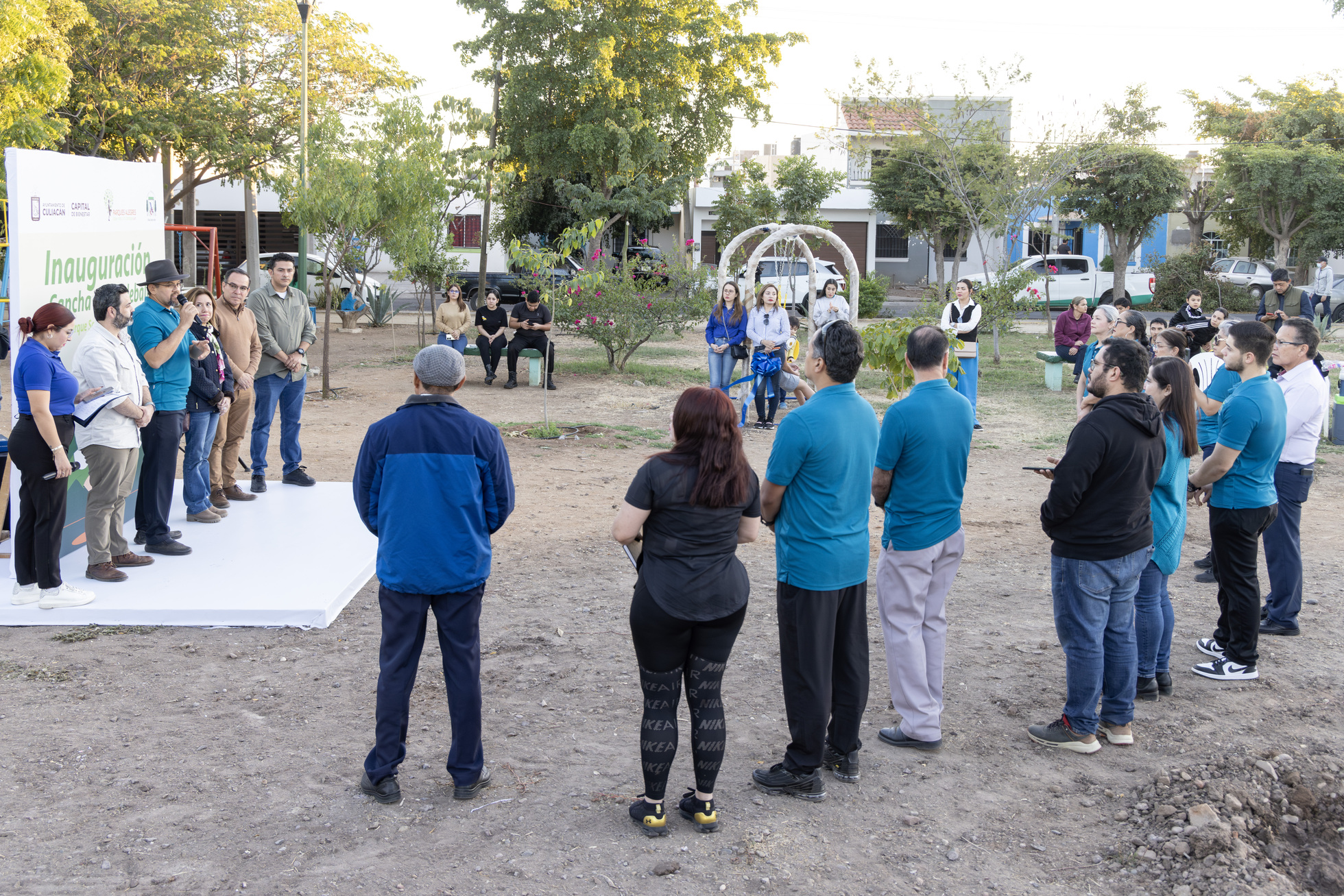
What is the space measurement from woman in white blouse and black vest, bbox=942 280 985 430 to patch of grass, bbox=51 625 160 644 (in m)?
8.03

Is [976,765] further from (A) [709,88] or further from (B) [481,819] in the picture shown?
(A) [709,88]

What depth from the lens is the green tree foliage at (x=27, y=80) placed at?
12047mm

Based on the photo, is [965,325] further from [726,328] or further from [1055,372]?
[1055,372]

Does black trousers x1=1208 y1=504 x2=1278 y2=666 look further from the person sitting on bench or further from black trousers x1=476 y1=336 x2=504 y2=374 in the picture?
black trousers x1=476 y1=336 x2=504 y2=374

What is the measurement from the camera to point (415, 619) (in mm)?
3510

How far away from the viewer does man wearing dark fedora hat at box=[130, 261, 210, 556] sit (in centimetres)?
596

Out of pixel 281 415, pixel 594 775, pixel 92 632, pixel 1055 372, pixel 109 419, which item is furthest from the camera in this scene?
pixel 1055 372

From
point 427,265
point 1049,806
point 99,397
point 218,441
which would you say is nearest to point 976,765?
point 1049,806

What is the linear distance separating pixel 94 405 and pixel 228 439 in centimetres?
216

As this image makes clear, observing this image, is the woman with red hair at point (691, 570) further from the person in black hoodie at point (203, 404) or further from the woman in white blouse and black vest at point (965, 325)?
the woman in white blouse and black vest at point (965, 325)

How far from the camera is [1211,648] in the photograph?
5.10 metres

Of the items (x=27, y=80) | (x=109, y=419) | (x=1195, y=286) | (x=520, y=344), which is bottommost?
(x=109, y=419)

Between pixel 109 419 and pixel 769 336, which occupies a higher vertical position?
pixel 769 336

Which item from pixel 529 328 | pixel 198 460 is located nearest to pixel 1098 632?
pixel 198 460
